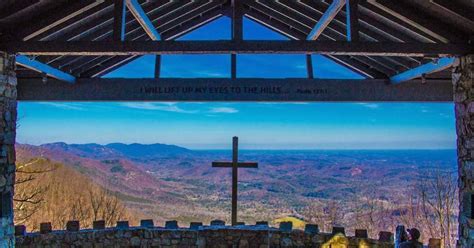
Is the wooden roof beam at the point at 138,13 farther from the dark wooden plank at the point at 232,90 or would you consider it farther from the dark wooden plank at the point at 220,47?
the dark wooden plank at the point at 232,90

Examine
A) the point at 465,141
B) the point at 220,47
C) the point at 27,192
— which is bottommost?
the point at 27,192

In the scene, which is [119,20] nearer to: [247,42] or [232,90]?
[247,42]

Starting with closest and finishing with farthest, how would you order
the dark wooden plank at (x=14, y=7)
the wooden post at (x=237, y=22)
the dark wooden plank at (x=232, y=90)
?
the dark wooden plank at (x=14, y=7), the wooden post at (x=237, y=22), the dark wooden plank at (x=232, y=90)

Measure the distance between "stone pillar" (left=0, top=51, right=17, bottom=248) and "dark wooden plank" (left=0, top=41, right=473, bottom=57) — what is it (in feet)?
1.17

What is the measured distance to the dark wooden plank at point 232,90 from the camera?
27.8 feet

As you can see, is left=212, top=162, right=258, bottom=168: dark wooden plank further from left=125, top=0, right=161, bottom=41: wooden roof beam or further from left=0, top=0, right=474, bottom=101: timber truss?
left=125, top=0, right=161, bottom=41: wooden roof beam

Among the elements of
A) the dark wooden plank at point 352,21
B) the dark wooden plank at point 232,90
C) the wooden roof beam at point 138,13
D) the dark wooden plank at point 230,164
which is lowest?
the dark wooden plank at point 230,164

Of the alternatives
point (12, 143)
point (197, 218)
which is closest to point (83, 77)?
point (12, 143)

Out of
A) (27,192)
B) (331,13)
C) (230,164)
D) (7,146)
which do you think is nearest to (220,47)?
(331,13)

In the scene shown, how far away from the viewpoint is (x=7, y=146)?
582 cm

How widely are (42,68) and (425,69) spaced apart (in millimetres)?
6460

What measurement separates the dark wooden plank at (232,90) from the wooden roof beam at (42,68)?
0.43m

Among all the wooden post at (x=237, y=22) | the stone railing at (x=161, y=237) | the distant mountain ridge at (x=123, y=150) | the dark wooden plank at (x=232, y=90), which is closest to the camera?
the wooden post at (x=237, y=22)

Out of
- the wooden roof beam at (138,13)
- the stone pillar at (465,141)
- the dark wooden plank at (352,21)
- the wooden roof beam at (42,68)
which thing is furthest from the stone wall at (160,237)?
the dark wooden plank at (352,21)
